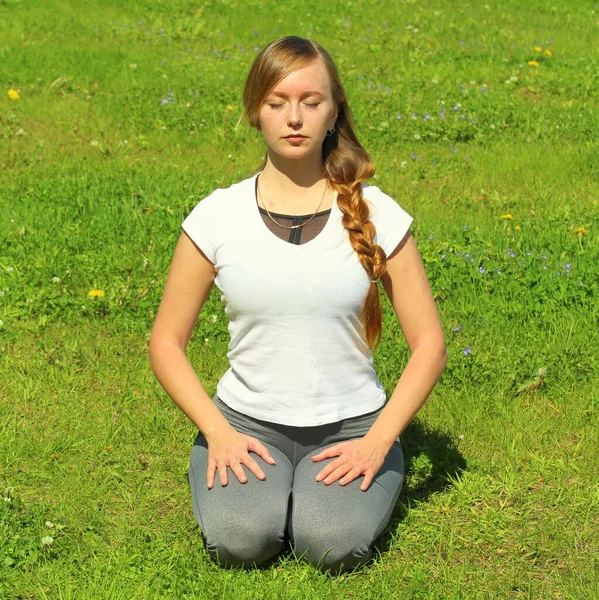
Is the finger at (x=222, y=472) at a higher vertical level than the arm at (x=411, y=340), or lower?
lower

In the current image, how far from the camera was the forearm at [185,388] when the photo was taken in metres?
3.55

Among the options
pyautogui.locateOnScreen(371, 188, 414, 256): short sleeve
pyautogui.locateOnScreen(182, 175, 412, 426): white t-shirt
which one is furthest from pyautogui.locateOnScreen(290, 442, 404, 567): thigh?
pyautogui.locateOnScreen(371, 188, 414, 256): short sleeve

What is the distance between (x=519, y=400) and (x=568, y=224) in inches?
79.2

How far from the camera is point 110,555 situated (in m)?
3.72

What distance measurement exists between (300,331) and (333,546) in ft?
2.53

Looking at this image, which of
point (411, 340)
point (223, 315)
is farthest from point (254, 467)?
point (223, 315)

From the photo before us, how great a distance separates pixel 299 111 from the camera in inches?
136

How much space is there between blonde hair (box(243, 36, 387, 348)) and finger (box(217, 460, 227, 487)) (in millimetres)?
704

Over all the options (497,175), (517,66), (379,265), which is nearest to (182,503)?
(379,265)

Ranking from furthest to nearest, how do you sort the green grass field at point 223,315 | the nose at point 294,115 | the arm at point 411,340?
the green grass field at point 223,315 < the arm at point 411,340 < the nose at point 294,115

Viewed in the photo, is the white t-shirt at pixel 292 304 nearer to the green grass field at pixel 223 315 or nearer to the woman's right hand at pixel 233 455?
the woman's right hand at pixel 233 455

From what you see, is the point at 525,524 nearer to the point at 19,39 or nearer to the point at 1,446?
the point at 1,446

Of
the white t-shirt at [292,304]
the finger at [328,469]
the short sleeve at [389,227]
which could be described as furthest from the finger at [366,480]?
the short sleeve at [389,227]

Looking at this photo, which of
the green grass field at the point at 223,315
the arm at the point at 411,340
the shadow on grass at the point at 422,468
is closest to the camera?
the arm at the point at 411,340
